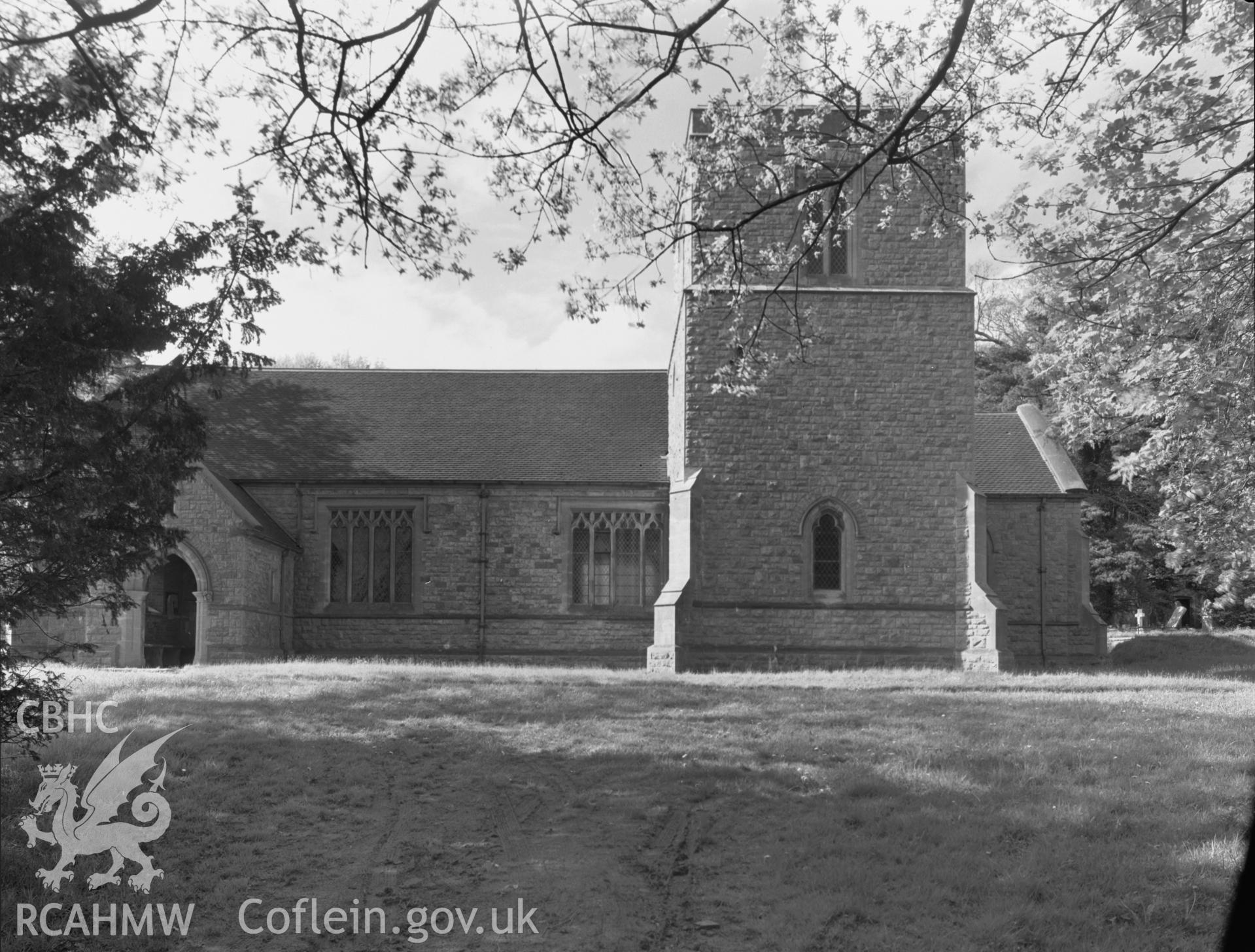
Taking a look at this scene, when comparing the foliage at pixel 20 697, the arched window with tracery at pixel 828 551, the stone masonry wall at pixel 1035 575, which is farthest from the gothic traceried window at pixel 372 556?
the foliage at pixel 20 697

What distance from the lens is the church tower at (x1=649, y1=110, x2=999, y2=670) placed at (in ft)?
68.5

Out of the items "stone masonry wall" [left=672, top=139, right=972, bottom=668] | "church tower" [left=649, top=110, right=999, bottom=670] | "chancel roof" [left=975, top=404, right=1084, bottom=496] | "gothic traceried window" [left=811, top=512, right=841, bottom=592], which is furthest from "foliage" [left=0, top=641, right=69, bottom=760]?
"chancel roof" [left=975, top=404, right=1084, bottom=496]

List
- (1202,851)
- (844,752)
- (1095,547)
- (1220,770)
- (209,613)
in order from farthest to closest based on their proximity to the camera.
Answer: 1. (1095,547)
2. (209,613)
3. (844,752)
4. (1220,770)
5. (1202,851)

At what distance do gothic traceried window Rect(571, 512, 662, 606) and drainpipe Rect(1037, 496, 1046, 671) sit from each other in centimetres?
902

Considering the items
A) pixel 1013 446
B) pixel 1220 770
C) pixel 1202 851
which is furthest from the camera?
pixel 1013 446

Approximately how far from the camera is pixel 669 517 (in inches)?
910

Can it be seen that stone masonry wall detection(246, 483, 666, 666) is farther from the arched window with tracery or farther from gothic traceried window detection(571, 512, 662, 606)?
the arched window with tracery

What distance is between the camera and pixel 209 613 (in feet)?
67.8

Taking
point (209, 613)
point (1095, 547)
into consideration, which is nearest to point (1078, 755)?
point (209, 613)

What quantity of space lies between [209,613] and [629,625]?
322 inches

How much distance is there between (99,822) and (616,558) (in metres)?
15.5

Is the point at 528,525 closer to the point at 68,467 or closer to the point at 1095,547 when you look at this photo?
the point at 68,467

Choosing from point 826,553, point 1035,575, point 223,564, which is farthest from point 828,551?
point 223,564

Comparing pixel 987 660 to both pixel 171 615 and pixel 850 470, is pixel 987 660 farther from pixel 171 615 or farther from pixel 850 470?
pixel 171 615
